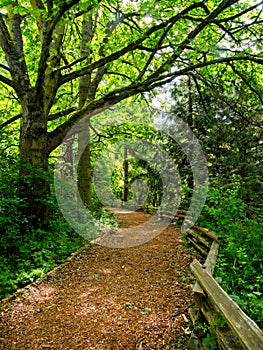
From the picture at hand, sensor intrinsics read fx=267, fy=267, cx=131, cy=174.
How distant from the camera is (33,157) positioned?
671 centimetres

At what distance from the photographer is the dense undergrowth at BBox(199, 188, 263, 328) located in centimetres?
353

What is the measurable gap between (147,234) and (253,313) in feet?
22.1

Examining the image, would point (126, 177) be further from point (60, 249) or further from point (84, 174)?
point (60, 249)

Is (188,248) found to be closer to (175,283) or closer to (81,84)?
(175,283)

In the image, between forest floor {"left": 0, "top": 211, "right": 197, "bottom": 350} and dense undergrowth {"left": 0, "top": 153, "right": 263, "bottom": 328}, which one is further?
dense undergrowth {"left": 0, "top": 153, "right": 263, "bottom": 328}

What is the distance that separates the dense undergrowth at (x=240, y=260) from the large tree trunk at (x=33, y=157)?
14.2 ft

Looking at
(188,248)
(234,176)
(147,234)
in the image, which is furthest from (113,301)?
(234,176)

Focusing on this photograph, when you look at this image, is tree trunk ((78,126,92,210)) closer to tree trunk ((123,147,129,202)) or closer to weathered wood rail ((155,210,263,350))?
weathered wood rail ((155,210,263,350))

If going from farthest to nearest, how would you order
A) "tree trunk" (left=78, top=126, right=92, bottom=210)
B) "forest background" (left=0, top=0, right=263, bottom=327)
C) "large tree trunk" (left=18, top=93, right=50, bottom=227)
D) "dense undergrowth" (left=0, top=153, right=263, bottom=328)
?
"tree trunk" (left=78, top=126, right=92, bottom=210) < "large tree trunk" (left=18, top=93, right=50, bottom=227) < "forest background" (left=0, top=0, right=263, bottom=327) < "dense undergrowth" (left=0, top=153, right=263, bottom=328)

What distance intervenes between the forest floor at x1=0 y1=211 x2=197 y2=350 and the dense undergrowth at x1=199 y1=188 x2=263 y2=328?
76 centimetres


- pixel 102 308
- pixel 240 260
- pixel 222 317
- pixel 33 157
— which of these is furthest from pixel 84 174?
pixel 222 317

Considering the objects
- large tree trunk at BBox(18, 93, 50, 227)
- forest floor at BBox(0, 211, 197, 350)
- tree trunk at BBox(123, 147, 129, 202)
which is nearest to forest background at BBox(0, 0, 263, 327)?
large tree trunk at BBox(18, 93, 50, 227)

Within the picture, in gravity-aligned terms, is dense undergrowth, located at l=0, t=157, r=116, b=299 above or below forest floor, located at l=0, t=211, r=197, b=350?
above

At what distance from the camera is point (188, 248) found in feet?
24.9
